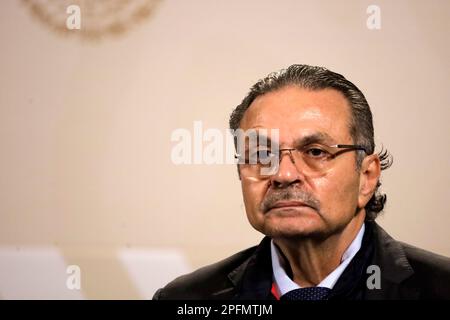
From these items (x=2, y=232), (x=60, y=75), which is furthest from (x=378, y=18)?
(x=2, y=232)

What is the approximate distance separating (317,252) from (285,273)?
124 millimetres

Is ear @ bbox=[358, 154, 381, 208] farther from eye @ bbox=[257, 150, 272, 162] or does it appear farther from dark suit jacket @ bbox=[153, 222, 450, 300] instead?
eye @ bbox=[257, 150, 272, 162]

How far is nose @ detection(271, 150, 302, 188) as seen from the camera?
1.48 meters

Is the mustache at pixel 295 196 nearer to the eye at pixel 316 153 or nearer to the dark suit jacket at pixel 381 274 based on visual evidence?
the eye at pixel 316 153

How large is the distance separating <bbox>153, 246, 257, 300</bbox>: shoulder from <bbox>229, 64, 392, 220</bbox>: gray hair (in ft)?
1.52

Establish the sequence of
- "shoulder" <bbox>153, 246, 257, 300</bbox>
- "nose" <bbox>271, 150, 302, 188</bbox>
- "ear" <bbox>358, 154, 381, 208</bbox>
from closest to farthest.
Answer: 1. "nose" <bbox>271, 150, 302, 188</bbox>
2. "ear" <bbox>358, 154, 381, 208</bbox>
3. "shoulder" <bbox>153, 246, 257, 300</bbox>

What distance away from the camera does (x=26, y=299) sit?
73.6 inches

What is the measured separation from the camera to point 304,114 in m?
1.50

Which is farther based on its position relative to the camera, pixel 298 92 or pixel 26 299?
pixel 26 299

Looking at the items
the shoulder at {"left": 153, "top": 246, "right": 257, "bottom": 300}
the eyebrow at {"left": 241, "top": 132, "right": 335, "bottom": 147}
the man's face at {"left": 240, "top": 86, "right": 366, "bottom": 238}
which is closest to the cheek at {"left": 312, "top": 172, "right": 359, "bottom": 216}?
the man's face at {"left": 240, "top": 86, "right": 366, "bottom": 238}

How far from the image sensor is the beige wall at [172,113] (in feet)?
5.70
